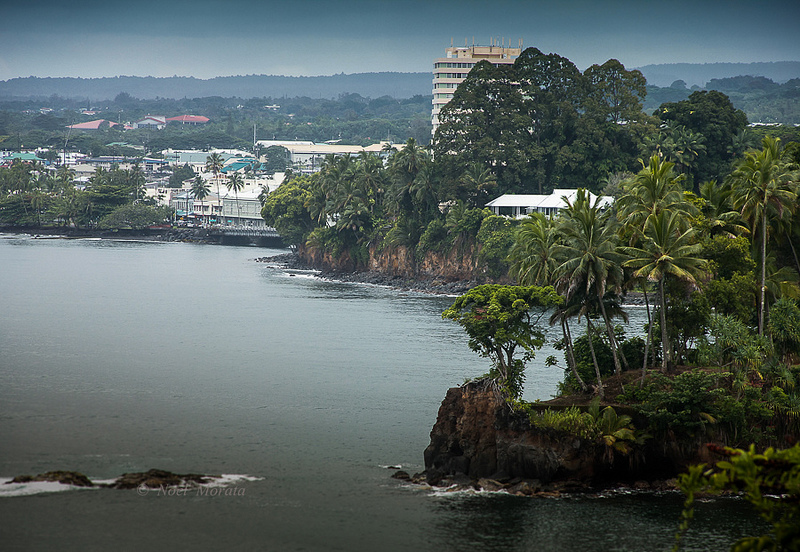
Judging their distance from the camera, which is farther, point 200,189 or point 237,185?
point 200,189

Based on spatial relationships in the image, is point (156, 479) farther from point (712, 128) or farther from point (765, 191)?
point (712, 128)

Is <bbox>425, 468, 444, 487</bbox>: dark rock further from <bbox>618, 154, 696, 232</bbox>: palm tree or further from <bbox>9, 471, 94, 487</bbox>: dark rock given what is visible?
<bbox>618, 154, 696, 232</bbox>: palm tree

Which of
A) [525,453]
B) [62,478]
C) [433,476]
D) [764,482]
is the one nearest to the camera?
[764,482]

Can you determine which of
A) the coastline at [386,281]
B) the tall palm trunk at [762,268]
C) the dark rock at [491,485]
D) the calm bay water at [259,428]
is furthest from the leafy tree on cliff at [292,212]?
the dark rock at [491,485]

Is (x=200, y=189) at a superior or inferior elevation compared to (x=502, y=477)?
superior

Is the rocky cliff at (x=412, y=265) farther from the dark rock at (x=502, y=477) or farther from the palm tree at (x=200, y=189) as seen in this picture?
the dark rock at (x=502, y=477)

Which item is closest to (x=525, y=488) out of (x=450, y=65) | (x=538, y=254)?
(x=538, y=254)
